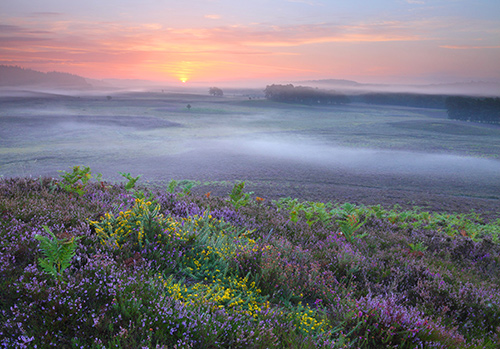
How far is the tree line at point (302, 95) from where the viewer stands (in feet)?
364

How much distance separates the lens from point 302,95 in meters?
111

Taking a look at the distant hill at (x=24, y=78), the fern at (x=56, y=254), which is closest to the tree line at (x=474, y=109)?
the fern at (x=56, y=254)

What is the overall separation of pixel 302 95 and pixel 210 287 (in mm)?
113015

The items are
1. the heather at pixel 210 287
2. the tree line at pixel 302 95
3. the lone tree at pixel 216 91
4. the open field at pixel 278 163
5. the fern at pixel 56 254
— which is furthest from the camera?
the lone tree at pixel 216 91

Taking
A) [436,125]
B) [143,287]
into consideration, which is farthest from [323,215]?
[436,125]

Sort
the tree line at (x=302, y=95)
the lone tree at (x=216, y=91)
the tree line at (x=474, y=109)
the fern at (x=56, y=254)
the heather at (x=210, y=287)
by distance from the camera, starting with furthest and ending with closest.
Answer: the lone tree at (x=216, y=91), the tree line at (x=302, y=95), the tree line at (x=474, y=109), the fern at (x=56, y=254), the heather at (x=210, y=287)

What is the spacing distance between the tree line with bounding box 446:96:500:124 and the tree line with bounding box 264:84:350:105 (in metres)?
40.0

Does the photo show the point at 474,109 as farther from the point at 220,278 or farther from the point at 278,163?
the point at 220,278

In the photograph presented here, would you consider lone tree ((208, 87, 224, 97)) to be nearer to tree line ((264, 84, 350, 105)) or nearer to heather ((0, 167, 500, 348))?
tree line ((264, 84, 350, 105))

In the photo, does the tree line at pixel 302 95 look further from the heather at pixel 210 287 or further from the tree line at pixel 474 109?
the heather at pixel 210 287

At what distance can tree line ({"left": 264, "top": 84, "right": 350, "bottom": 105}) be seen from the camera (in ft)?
364

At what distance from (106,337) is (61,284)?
2.63 ft

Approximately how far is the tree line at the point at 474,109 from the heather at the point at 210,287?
276 ft

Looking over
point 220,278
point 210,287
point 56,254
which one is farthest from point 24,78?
point 210,287
